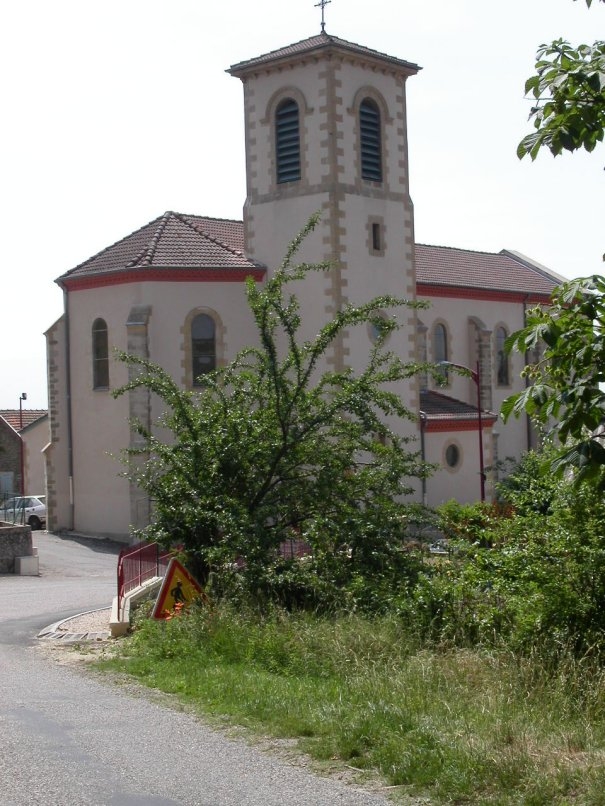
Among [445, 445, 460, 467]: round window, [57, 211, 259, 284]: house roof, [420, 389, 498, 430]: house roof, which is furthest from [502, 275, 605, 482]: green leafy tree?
[445, 445, 460, 467]: round window

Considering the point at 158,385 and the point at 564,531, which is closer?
the point at 564,531

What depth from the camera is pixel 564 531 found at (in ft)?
35.9

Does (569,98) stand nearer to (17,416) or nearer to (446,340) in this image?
(446,340)

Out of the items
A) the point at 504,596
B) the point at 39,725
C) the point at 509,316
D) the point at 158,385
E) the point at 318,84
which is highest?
the point at 318,84

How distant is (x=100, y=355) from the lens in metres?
35.3

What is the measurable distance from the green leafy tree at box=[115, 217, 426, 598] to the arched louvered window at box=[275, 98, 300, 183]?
17.5 meters

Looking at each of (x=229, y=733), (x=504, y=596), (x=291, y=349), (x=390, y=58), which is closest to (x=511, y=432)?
(x=390, y=58)

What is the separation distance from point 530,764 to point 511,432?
37666mm

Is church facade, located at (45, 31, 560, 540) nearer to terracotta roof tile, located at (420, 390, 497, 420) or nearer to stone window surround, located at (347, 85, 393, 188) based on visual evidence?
stone window surround, located at (347, 85, 393, 188)

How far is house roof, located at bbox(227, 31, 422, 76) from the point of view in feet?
109

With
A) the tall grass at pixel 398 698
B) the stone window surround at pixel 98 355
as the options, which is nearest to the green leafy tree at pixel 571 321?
the tall grass at pixel 398 698

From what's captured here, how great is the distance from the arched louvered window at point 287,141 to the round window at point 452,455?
1012 cm

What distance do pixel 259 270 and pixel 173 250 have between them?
269 centimetres

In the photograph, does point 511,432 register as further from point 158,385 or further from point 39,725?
point 39,725
